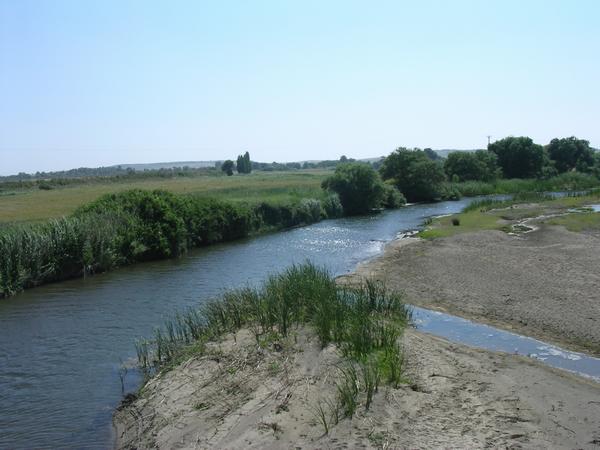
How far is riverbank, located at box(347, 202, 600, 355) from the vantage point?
19422 millimetres

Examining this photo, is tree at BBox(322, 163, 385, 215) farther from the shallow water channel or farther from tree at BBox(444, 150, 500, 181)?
tree at BBox(444, 150, 500, 181)

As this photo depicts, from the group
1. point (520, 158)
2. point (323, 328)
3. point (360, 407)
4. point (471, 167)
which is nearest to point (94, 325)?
point (323, 328)

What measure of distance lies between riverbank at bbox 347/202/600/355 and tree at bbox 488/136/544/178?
59.0 metres

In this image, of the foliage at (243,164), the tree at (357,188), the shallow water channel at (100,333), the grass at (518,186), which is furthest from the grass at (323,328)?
the foliage at (243,164)

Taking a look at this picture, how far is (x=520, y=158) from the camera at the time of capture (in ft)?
321

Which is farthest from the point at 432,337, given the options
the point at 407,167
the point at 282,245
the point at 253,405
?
the point at 407,167

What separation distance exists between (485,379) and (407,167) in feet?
223

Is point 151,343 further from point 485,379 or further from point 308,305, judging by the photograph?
point 485,379

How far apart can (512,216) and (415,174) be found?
2941 centimetres

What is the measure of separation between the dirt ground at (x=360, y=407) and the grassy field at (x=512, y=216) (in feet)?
87.8

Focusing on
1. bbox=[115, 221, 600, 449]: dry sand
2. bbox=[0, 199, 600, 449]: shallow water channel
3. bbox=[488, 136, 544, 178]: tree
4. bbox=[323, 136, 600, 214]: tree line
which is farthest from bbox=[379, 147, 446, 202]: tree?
bbox=[115, 221, 600, 449]: dry sand

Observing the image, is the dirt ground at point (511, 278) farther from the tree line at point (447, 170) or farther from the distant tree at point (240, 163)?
the distant tree at point (240, 163)

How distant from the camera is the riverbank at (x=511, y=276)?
19.4 meters

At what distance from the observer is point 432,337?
56.7 feet
